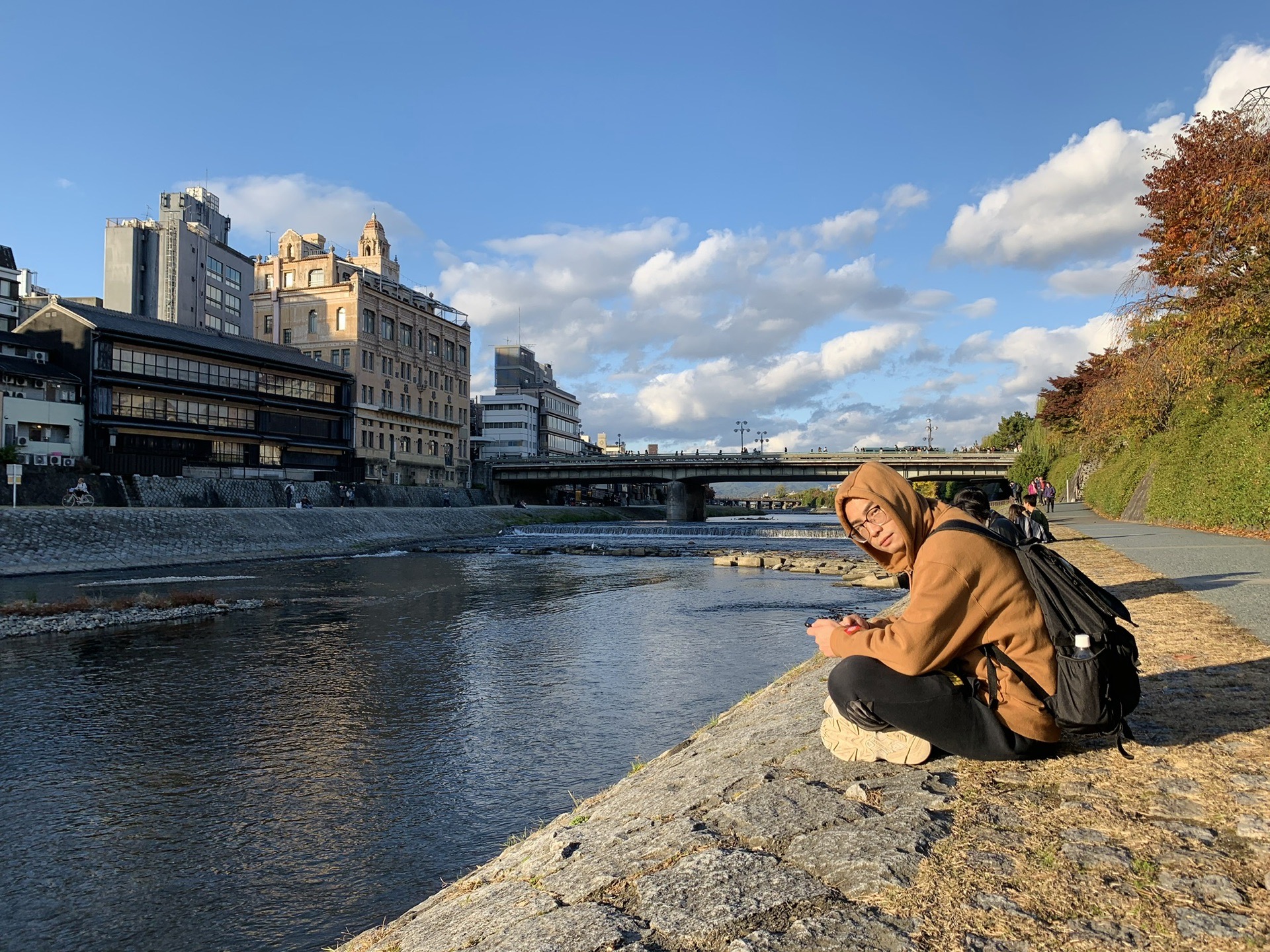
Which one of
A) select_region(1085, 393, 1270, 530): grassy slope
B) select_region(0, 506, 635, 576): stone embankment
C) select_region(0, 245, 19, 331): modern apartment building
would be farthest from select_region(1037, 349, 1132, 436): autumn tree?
select_region(0, 245, 19, 331): modern apartment building

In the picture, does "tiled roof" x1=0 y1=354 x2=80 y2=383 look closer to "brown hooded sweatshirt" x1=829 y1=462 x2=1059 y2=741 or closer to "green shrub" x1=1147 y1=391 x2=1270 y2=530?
"brown hooded sweatshirt" x1=829 y1=462 x2=1059 y2=741

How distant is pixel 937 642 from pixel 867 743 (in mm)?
1155

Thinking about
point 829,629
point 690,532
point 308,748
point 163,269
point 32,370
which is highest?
point 163,269

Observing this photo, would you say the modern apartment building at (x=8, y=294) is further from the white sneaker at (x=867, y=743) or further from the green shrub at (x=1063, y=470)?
the green shrub at (x=1063, y=470)

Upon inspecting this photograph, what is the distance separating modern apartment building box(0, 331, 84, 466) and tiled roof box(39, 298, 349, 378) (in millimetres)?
3687

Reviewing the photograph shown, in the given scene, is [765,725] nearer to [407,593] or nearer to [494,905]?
[494,905]

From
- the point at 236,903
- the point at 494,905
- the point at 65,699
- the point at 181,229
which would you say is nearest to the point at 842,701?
the point at 494,905

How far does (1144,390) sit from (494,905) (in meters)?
22.5

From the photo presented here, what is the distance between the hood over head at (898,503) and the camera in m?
3.75

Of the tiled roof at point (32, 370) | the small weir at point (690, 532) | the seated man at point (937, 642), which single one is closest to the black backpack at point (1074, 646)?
the seated man at point (937, 642)

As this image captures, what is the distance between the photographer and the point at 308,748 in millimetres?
8227

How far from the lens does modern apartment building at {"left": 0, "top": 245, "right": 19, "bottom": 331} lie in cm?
5675

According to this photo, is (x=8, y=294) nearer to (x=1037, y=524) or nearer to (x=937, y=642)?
(x=1037, y=524)

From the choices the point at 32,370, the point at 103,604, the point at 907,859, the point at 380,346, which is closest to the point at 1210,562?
the point at 907,859
